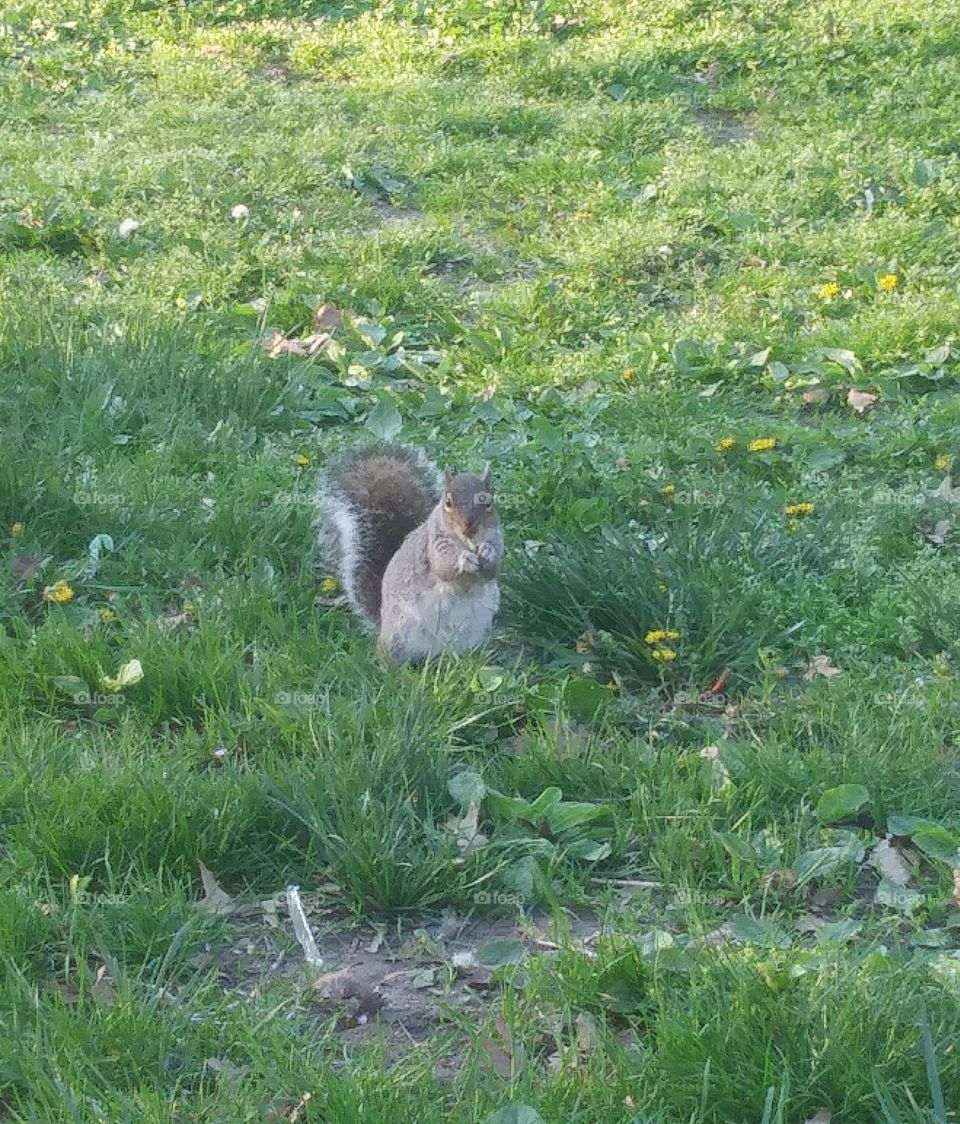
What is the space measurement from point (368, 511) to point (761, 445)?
132cm

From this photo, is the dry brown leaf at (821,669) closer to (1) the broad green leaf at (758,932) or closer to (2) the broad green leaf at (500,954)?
(1) the broad green leaf at (758,932)

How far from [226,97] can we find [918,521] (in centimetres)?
523

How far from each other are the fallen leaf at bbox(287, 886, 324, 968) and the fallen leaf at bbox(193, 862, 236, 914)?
106 mm

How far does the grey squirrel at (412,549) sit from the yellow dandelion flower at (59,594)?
70 centimetres

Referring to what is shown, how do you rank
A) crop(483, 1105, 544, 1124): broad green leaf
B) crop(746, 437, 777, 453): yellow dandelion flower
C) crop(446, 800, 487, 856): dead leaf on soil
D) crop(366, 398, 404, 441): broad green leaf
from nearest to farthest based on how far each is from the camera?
crop(483, 1105, 544, 1124): broad green leaf → crop(446, 800, 487, 856): dead leaf on soil → crop(746, 437, 777, 453): yellow dandelion flower → crop(366, 398, 404, 441): broad green leaf

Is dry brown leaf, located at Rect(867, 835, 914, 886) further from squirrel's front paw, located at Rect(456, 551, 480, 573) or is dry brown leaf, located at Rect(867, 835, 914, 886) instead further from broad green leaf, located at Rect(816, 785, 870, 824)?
squirrel's front paw, located at Rect(456, 551, 480, 573)

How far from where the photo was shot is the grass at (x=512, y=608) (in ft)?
7.64

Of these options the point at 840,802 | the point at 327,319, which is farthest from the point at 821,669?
the point at 327,319

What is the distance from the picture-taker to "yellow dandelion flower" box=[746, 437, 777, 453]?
15.4 ft

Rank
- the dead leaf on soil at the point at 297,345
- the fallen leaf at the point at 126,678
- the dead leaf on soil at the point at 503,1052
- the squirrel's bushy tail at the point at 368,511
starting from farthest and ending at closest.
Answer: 1. the dead leaf on soil at the point at 297,345
2. the squirrel's bushy tail at the point at 368,511
3. the fallen leaf at the point at 126,678
4. the dead leaf on soil at the point at 503,1052

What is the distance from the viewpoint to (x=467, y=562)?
355cm

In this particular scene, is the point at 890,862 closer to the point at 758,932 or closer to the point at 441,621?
the point at 758,932

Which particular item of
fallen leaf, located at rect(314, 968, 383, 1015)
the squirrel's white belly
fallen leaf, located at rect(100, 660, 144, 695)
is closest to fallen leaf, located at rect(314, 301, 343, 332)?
the squirrel's white belly

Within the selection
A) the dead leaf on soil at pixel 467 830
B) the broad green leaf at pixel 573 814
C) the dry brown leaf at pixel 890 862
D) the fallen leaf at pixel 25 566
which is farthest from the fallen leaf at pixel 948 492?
the fallen leaf at pixel 25 566
